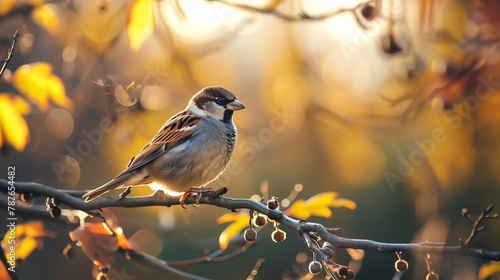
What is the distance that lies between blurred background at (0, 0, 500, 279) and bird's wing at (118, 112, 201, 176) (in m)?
0.09

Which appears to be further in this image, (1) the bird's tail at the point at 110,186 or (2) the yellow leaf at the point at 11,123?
(2) the yellow leaf at the point at 11,123

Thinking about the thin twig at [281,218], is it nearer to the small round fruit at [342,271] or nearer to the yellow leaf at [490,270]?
the small round fruit at [342,271]

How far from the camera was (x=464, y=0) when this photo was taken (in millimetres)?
3361

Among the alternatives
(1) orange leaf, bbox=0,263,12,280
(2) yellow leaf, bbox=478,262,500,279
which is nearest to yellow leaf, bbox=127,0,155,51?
(1) orange leaf, bbox=0,263,12,280

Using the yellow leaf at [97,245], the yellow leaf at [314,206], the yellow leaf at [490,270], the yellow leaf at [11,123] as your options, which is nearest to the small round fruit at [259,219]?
the yellow leaf at [314,206]

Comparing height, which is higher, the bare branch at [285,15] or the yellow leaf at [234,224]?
the bare branch at [285,15]

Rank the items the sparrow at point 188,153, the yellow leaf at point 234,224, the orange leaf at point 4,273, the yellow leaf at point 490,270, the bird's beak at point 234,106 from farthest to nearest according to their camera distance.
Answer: the bird's beak at point 234,106
the sparrow at point 188,153
the yellow leaf at point 490,270
the yellow leaf at point 234,224
the orange leaf at point 4,273

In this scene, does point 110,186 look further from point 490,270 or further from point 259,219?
point 490,270

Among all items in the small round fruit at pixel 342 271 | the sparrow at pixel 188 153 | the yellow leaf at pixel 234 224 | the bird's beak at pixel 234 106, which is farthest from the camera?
the bird's beak at pixel 234 106

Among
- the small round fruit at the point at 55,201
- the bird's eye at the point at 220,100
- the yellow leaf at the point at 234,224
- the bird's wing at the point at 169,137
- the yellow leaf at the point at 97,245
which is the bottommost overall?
the yellow leaf at the point at 234,224

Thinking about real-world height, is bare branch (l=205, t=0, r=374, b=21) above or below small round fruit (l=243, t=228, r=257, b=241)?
above

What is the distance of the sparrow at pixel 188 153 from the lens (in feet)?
8.72

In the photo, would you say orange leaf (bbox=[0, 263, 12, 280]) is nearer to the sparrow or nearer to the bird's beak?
the sparrow

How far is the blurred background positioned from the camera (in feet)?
8.63
